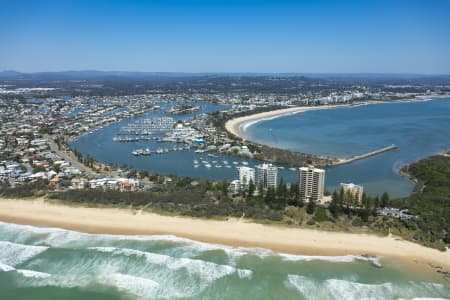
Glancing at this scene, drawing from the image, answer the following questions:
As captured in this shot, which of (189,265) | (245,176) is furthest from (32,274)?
(245,176)

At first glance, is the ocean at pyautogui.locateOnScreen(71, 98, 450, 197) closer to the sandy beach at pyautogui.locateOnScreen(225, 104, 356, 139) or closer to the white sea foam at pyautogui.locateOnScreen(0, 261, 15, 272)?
the sandy beach at pyautogui.locateOnScreen(225, 104, 356, 139)

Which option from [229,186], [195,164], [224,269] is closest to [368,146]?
[195,164]

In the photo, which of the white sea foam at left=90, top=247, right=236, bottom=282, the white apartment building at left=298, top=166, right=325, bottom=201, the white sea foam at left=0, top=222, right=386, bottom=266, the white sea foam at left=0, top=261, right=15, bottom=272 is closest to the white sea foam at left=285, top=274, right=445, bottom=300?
the white sea foam at left=0, top=222, right=386, bottom=266

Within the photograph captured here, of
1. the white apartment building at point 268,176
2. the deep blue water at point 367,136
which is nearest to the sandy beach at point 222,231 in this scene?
the white apartment building at point 268,176

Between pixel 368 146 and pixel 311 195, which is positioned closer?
pixel 311 195

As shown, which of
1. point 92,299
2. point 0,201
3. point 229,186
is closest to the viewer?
point 92,299

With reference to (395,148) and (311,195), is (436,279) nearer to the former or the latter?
(311,195)

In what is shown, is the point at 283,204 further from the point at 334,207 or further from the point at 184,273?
the point at 184,273
